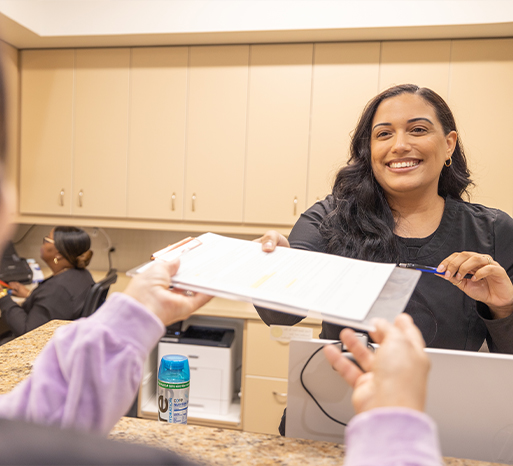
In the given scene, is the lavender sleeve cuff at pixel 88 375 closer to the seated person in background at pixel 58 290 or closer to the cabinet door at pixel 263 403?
the seated person in background at pixel 58 290

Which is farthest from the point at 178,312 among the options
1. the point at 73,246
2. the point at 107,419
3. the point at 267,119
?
the point at 267,119

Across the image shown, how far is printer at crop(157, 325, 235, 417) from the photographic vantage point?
247 centimetres

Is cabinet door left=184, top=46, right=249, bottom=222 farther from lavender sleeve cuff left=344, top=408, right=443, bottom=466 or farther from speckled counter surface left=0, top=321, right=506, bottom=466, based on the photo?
lavender sleeve cuff left=344, top=408, right=443, bottom=466

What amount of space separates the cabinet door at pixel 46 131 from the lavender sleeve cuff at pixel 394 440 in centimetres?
283

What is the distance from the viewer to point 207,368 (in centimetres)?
248

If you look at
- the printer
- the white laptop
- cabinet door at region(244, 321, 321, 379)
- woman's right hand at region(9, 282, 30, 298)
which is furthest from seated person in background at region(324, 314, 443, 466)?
woman's right hand at region(9, 282, 30, 298)

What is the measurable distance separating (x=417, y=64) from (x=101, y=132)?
1.97m

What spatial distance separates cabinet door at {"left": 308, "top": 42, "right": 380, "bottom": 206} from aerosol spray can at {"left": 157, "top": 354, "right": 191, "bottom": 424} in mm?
1717

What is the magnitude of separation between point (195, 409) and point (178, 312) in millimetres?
2156

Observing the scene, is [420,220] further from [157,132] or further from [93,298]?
[157,132]

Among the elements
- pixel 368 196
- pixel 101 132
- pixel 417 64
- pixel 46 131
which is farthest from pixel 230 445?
pixel 46 131

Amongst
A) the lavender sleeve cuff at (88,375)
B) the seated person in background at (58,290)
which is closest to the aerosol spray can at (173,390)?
the lavender sleeve cuff at (88,375)

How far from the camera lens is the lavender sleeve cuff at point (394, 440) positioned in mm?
316

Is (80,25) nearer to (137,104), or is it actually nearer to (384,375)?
(137,104)
